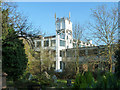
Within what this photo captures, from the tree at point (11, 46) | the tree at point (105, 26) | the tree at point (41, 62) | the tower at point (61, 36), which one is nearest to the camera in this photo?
the tree at point (11, 46)

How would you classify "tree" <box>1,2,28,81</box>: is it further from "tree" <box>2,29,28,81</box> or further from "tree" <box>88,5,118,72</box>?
"tree" <box>88,5,118,72</box>

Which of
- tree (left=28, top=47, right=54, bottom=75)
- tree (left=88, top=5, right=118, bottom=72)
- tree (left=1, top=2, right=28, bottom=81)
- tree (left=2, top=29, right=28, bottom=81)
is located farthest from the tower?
tree (left=2, top=29, right=28, bottom=81)

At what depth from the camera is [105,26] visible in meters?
8.62

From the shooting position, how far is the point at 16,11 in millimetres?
7207

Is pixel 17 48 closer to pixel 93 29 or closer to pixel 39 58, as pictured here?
pixel 93 29

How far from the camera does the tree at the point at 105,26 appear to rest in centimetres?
848

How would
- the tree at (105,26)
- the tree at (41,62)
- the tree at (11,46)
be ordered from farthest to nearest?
1. the tree at (41,62)
2. the tree at (105,26)
3. the tree at (11,46)

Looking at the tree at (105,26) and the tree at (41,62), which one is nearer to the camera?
the tree at (105,26)

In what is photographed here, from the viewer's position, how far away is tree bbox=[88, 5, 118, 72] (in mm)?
8484

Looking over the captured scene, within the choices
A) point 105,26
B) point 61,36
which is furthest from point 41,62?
point 105,26

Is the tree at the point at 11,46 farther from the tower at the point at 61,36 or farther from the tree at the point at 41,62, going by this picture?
the tower at the point at 61,36

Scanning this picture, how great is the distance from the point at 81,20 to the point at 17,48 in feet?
23.5

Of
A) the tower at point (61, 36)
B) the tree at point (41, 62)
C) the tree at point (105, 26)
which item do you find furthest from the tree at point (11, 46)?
the tower at point (61, 36)

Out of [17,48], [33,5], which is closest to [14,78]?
[17,48]
